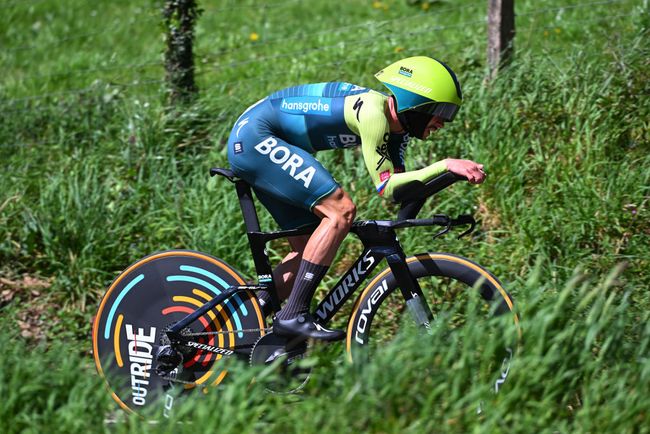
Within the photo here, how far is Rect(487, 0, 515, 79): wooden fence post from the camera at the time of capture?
611 centimetres

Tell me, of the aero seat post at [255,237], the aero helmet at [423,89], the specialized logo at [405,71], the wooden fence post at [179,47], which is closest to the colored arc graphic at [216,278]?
the aero seat post at [255,237]

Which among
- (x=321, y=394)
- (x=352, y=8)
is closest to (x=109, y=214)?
(x=321, y=394)

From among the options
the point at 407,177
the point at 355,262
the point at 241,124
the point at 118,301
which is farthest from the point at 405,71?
the point at 118,301

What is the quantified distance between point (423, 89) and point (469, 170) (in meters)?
0.44

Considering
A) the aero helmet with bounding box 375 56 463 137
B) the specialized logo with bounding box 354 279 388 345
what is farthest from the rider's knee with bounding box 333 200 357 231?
the aero helmet with bounding box 375 56 463 137

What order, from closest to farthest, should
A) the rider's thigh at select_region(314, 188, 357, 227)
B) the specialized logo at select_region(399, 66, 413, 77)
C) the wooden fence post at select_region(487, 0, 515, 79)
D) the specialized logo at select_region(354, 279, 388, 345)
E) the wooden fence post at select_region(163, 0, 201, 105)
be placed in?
the specialized logo at select_region(399, 66, 413, 77) → the rider's thigh at select_region(314, 188, 357, 227) → the specialized logo at select_region(354, 279, 388, 345) → the wooden fence post at select_region(487, 0, 515, 79) → the wooden fence post at select_region(163, 0, 201, 105)

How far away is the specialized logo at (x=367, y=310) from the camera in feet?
13.6

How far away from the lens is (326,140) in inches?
162

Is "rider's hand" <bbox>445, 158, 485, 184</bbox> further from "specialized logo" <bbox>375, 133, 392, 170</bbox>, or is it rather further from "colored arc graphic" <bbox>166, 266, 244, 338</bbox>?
"colored arc graphic" <bbox>166, 266, 244, 338</bbox>

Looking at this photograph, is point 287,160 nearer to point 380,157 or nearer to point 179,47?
point 380,157

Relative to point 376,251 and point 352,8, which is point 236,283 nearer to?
point 376,251

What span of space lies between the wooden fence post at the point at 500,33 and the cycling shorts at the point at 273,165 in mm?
2486

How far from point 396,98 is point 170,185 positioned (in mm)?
2600

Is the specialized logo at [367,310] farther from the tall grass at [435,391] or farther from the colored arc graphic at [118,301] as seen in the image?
the colored arc graphic at [118,301]
